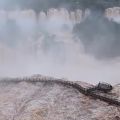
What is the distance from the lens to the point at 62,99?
4325 cm

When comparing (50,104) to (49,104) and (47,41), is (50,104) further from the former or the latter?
(47,41)

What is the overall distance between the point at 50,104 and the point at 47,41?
70476mm

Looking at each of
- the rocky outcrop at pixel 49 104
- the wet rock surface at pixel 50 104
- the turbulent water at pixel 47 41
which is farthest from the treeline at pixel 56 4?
the wet rock surface at pixel 50 104

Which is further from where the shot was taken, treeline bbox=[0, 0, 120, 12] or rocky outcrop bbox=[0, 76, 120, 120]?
treeline bbox=[0, 0, 120, 12]

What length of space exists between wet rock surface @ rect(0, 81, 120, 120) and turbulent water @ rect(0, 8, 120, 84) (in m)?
51.6

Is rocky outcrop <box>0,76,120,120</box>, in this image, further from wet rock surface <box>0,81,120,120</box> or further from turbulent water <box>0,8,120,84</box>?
turbulent water <box>0,8,120,84</box>

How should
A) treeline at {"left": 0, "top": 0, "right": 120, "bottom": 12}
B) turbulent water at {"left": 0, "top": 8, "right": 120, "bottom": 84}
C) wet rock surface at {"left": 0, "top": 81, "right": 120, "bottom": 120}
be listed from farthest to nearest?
treeline at {"left": 0, "top": 0, "right": 120, "bottom": 12}
turbulent water at {"left": 0, "top": 8, "right": 120, "bottom": 84}
wet rock surface at {"left": 0, "top": 81, "right": 120, "bottom": 120}

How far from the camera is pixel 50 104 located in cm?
4188

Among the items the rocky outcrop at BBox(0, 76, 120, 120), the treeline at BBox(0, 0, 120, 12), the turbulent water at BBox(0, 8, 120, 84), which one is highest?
the treeline at BBox(0, 0, 120, 12)

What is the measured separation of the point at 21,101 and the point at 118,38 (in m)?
78.7

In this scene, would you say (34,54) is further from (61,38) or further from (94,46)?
(94,46)

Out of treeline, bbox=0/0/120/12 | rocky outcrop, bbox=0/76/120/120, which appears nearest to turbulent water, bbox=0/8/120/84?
treeline, bbox=0/0/120/12

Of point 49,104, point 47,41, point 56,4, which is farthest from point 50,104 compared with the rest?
A: point 56,4

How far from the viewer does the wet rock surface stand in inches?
1527
